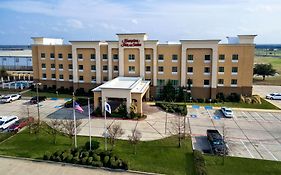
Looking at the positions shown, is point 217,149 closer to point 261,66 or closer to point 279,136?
point 279,136

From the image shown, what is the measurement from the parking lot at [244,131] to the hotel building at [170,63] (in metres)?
8.33

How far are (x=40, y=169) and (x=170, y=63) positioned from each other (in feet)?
114

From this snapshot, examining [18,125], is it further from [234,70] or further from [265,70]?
[265,70]

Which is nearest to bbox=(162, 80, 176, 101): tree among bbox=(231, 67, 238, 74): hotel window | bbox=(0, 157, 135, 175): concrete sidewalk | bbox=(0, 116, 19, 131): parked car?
bbox=(231, 67, 238, 74): hotel window

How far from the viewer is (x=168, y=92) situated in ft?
167

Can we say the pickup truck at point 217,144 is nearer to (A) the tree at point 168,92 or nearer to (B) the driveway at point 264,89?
(A) the tree at point 168,92

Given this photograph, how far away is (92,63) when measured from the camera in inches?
2207

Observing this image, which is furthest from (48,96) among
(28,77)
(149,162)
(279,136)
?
(279,136)

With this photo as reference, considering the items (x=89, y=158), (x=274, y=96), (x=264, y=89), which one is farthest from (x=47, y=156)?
(x=264, y=89)

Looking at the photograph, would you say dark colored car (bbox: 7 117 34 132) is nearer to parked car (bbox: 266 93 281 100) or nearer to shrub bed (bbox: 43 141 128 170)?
shrub bed (bbox: 43 141 128 170)

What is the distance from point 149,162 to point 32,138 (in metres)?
15.5

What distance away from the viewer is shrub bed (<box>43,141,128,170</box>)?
77.5 ft

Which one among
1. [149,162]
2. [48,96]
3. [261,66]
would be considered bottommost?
[149,162]

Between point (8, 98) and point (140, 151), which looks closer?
point (140, 151)
